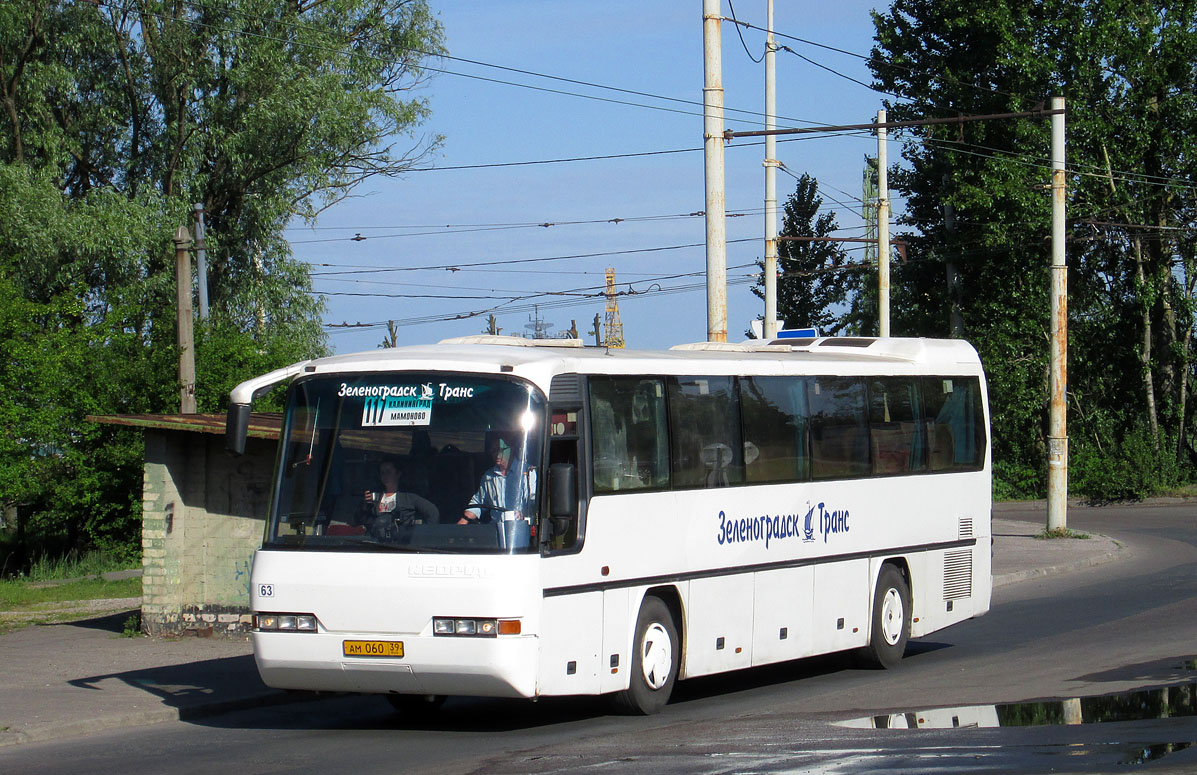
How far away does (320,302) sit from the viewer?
36406mm

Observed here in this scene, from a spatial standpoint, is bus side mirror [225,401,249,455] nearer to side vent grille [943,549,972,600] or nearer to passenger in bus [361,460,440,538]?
passenger in bus [361,460,440,538]

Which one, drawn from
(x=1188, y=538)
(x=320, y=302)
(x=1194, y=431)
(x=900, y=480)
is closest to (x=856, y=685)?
(x=900, y=480)

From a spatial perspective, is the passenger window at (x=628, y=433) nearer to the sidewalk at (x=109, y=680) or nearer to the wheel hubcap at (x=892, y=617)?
the sidewalk at (x=109, y=680)

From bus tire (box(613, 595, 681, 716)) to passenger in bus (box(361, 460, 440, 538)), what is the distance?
2.04 meters

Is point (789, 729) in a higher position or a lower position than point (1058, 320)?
lower

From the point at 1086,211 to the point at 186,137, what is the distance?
28.2 meters

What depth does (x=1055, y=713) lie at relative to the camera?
414 inches

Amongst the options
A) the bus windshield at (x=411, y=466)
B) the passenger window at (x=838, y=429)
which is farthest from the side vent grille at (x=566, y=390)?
the passenger window at (x=838, y=429)

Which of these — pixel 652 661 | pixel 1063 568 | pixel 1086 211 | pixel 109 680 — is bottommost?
pixel 1063 568

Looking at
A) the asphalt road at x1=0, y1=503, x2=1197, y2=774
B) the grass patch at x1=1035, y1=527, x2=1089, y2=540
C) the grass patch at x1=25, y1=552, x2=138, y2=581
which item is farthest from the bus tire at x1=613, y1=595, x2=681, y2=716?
the grass patch at x1=1035, y1=527, x2=1089, y2=540

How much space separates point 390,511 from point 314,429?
0.98 meters

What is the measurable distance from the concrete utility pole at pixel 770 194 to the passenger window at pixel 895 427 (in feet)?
28.9

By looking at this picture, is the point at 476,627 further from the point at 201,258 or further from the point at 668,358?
the point at 201,258

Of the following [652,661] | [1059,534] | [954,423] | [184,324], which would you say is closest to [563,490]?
[652,661]
